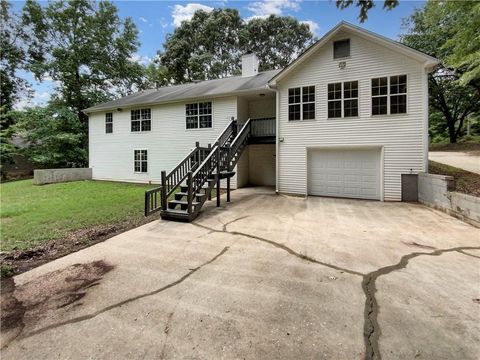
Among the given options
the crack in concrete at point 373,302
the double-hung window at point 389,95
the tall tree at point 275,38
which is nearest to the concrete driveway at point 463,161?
the double-hung window at point 389,95

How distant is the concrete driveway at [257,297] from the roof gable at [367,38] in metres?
5.97

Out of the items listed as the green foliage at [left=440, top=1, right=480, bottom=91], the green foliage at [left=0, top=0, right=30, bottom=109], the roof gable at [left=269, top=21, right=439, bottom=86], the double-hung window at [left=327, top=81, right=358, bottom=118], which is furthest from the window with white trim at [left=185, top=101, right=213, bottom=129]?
the green foliage at [left=0, top=0, right=30, bottom=109]

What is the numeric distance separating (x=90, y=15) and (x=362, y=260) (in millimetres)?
29789

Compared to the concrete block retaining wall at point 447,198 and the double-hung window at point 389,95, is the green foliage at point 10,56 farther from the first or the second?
the concrete block retaining wall at point 447,198

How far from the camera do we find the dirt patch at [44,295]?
122 inches

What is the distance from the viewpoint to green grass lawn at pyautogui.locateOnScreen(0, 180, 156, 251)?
611cm

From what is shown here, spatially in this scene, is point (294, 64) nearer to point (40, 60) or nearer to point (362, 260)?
point (362, 260)

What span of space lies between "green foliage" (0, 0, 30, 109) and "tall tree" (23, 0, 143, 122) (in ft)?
3.33

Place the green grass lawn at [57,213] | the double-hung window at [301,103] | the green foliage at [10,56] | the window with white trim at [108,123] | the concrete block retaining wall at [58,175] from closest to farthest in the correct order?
the green grass lawn at [57,213] → the double-hung window at [301,103] → the concrete block retaining wall at [58,175] → the window with white trim at [108,123] → the green foliage at [10,56]

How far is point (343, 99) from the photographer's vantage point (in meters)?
9.96

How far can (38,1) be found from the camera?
2208cm

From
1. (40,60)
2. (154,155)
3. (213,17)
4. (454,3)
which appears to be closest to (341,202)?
(454,3)

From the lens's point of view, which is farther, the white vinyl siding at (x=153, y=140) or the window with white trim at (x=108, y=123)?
the window with white trim at (x=108, y=123)

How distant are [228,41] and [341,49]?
21.8m
